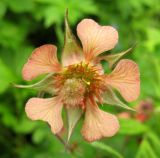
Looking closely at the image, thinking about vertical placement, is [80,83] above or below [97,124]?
above

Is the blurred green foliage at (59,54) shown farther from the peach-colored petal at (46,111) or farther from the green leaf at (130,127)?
the peach-colored petal at (46,111)

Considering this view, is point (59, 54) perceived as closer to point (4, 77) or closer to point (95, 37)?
point (4, 77)

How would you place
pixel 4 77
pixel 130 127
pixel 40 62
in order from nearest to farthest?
pixel 40 62 < pixel 130 127 < pixel 4 77

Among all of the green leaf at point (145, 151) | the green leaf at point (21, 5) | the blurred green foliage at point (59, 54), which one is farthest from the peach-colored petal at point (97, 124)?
the green leaf at point (21, 5)

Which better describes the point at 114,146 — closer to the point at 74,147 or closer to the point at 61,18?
the point at 74,147

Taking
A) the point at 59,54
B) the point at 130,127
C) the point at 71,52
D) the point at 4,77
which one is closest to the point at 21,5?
the point at 59,54

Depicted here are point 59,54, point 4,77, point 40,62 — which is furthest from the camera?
point 59,54

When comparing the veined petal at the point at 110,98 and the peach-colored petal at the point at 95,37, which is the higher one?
the peach-colored petal at the point at 95,37
